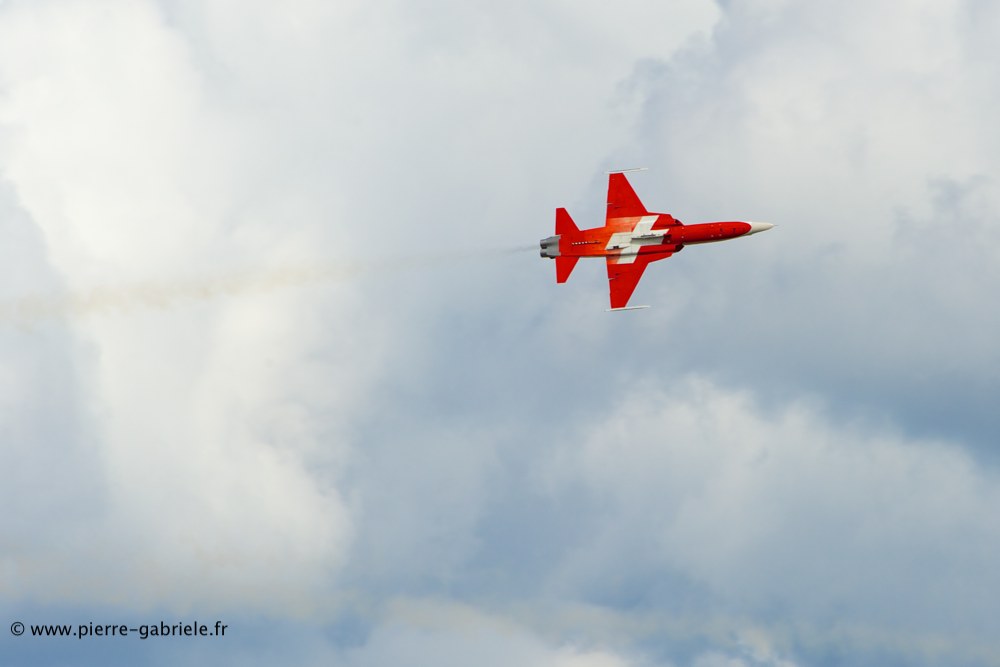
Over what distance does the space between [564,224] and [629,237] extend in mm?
6031

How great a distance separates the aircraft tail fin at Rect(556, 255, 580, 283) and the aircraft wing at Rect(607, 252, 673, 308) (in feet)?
13.0

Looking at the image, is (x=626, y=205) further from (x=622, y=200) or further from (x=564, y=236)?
(x=564, y=236)

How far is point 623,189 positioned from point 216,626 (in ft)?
173

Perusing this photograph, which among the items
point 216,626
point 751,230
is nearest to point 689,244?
point 751,230

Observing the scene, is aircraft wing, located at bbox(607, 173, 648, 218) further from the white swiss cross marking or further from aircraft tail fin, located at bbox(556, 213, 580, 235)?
aircraft tail fin, located at bbox(556, 213, 580, 235)

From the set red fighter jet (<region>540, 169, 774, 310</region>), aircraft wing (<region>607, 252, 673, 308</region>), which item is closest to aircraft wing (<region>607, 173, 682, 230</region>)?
red fighter jet (<region>540, 169, 774, 310</region>)

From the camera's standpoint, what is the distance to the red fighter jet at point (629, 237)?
13638cm

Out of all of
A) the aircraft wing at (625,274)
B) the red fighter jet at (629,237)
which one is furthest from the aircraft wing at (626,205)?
the aircraft wing at (625,274)

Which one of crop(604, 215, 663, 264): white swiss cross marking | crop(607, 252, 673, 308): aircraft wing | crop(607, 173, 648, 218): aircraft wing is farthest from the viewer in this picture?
crop(607, 173, 648, 218): aircraft wing

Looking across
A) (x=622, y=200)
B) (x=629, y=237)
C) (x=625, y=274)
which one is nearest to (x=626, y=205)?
(x=622, y=200)

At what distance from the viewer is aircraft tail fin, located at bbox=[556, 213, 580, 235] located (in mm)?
136125

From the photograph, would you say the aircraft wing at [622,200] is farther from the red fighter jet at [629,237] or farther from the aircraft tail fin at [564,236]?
the aircraft tail fin at [564,236]

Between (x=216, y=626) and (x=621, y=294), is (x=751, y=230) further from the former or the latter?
(x=216, y=626)

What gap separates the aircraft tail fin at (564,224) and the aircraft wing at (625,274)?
439 centimetres
